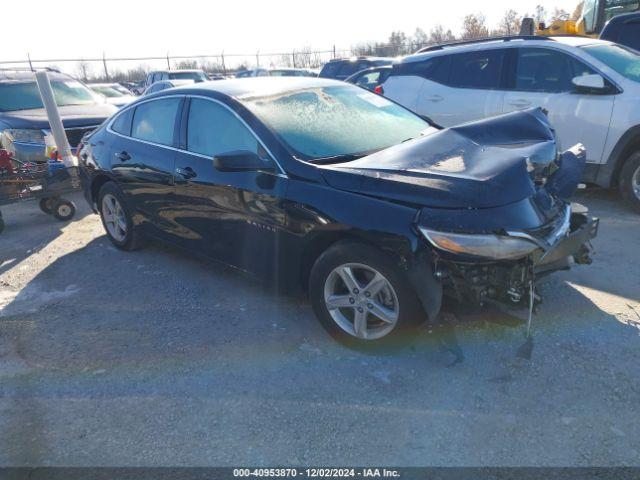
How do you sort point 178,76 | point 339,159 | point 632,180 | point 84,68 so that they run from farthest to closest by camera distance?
1. point 84,68
2. point 178,76
3. point 632,180
4. point 339,159

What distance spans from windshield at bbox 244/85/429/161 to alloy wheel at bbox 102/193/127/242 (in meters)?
2.21

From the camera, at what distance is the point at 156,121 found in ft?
15.1

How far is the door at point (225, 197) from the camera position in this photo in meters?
3.49

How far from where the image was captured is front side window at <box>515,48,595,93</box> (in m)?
5.90

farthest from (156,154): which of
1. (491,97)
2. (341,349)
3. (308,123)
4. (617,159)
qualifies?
(617,159)

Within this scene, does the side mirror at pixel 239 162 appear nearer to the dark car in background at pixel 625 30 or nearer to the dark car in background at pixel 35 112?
the dark car in background at pixel 35 112

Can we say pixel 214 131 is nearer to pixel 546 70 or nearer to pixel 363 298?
pixel 363 298

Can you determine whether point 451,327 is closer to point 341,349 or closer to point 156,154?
point 341,349

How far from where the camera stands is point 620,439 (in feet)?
8.04

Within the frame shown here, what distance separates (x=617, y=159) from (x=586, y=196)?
0.86 metres

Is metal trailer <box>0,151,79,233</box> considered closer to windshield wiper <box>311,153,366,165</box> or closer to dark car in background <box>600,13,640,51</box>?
windshield wiper <box>311,153,366,165</box>

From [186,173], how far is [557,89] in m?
4.50

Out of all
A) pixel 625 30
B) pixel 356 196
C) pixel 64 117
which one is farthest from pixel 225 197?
pixel 625 30

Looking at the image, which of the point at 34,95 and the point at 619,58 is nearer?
the point at 619,58
